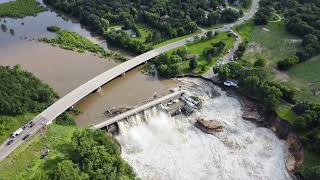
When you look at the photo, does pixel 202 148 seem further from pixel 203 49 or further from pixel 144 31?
pixel 144 31

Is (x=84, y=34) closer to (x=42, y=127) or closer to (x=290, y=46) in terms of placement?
(x=42, y=127)

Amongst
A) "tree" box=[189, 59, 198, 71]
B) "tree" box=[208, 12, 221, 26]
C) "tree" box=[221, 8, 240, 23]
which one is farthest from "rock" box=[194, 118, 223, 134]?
"tree" box=[221, 8, 240, 23]

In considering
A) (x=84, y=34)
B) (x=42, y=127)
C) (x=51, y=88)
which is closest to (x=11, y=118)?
(x=42, y=127)

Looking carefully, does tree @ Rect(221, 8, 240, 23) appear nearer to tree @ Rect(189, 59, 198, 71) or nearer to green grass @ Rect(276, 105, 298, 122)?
tree @ Rect(189, 59, 198, 71)

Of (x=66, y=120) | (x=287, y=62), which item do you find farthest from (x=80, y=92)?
(x=287, y=62)

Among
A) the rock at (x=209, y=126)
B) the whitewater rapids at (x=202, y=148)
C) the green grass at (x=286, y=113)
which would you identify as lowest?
the whitewater rapids at (x=202, y=148)

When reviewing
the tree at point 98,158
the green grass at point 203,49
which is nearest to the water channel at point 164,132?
the tree at point 98,158

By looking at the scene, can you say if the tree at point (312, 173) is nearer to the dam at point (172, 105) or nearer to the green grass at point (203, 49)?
the dam at point (172, 105)
